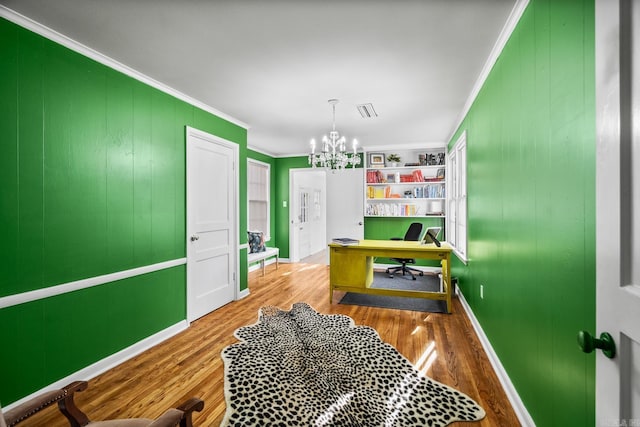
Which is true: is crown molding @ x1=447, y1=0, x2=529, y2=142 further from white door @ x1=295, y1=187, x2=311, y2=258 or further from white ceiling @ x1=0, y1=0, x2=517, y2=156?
white door @ x1=295, y1=187, x2=311, y2=258

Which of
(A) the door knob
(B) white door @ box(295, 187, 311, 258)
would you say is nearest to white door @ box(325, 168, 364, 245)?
(B) white door @ box(295, 187, 311, 258)

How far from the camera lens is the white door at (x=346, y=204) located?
249 inches

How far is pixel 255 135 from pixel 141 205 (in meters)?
2.76

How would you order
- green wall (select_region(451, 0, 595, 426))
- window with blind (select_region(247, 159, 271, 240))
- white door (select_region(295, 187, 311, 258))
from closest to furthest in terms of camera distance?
green wall (select_region(451, 0, 595, 426))
window with blind (select_region(247, 159, 271, 240))
white door (select_region(295, 187, 311, 258))

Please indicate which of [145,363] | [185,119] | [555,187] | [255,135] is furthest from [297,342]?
[255,135]

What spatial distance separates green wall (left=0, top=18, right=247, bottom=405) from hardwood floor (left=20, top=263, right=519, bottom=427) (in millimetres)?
297

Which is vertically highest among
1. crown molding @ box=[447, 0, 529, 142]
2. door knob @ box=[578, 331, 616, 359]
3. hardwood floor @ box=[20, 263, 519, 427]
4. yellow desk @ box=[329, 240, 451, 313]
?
crown molding @ box=[447, 0, 529, 142]

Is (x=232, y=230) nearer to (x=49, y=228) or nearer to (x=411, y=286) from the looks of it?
(x=49, y=228)

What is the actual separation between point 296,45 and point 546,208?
1.96 m

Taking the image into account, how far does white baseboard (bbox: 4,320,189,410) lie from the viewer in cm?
208

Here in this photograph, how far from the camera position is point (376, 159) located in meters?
6.21

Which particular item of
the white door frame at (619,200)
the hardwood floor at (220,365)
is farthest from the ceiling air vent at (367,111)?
the white door frame at (619,200)

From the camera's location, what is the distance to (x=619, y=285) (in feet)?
2.35

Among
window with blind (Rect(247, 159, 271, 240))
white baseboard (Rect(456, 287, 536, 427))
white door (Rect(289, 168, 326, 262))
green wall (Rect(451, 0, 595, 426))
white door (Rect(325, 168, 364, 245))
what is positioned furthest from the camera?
white door (Rect(289, 168, 326, 262))
